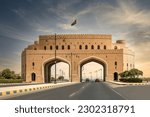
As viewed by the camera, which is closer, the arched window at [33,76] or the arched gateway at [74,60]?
the arched gateway at [74,60]

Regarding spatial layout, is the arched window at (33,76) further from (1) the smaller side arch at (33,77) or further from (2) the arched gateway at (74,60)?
(2) the arched gateway at (74,60)

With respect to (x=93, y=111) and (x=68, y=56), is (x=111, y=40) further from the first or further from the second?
(x=93, y=111)

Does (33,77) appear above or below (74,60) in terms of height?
below

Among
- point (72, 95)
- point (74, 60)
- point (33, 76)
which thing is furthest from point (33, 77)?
point (72, 95)

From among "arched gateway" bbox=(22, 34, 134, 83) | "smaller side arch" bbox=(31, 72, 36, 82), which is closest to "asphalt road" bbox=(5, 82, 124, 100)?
"arched gateway" bbox=(22, 34, 134, 83)

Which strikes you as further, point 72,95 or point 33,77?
point 33,77

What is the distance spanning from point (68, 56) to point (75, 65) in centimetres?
314

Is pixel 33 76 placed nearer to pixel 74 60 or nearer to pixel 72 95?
pixel 74 60

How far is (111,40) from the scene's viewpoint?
102 meters

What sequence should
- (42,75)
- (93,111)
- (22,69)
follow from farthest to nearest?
(22,69)
(42,75)
(93,111)

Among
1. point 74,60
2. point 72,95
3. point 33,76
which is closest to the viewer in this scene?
point 72,95

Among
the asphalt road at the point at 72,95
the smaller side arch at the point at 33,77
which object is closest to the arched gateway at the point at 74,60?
the smaller side arch at the point at 33,77

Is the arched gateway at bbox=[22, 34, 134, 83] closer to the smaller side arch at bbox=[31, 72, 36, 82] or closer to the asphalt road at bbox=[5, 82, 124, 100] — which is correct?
the smaller side arch at bbox=[31, 72, 36, 82]

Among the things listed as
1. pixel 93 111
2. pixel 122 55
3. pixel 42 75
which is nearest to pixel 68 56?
pixel 42 75
